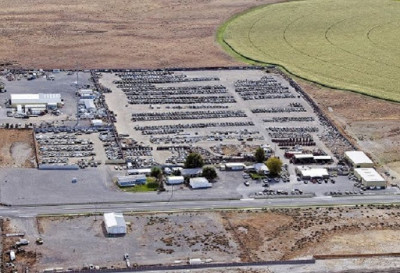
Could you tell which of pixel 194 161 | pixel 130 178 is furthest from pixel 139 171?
pixel 194 161

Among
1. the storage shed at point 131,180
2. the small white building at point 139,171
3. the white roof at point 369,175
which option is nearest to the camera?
the storage shed at point 131,180

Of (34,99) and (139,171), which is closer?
(139,171)

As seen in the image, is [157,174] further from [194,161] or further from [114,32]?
[114,32]

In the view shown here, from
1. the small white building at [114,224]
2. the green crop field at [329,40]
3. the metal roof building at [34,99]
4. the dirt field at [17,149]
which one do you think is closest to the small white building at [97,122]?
the dirt field at [17,149]

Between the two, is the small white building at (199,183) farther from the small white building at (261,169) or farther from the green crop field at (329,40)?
the green crop field at (329,40)

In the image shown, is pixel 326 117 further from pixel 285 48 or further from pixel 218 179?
pixel 285 48

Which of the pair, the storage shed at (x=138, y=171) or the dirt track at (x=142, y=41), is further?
the dirt track at (x=142, y=41)

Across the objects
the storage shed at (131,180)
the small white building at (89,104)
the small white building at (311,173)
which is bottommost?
the small white building at (311,173)
